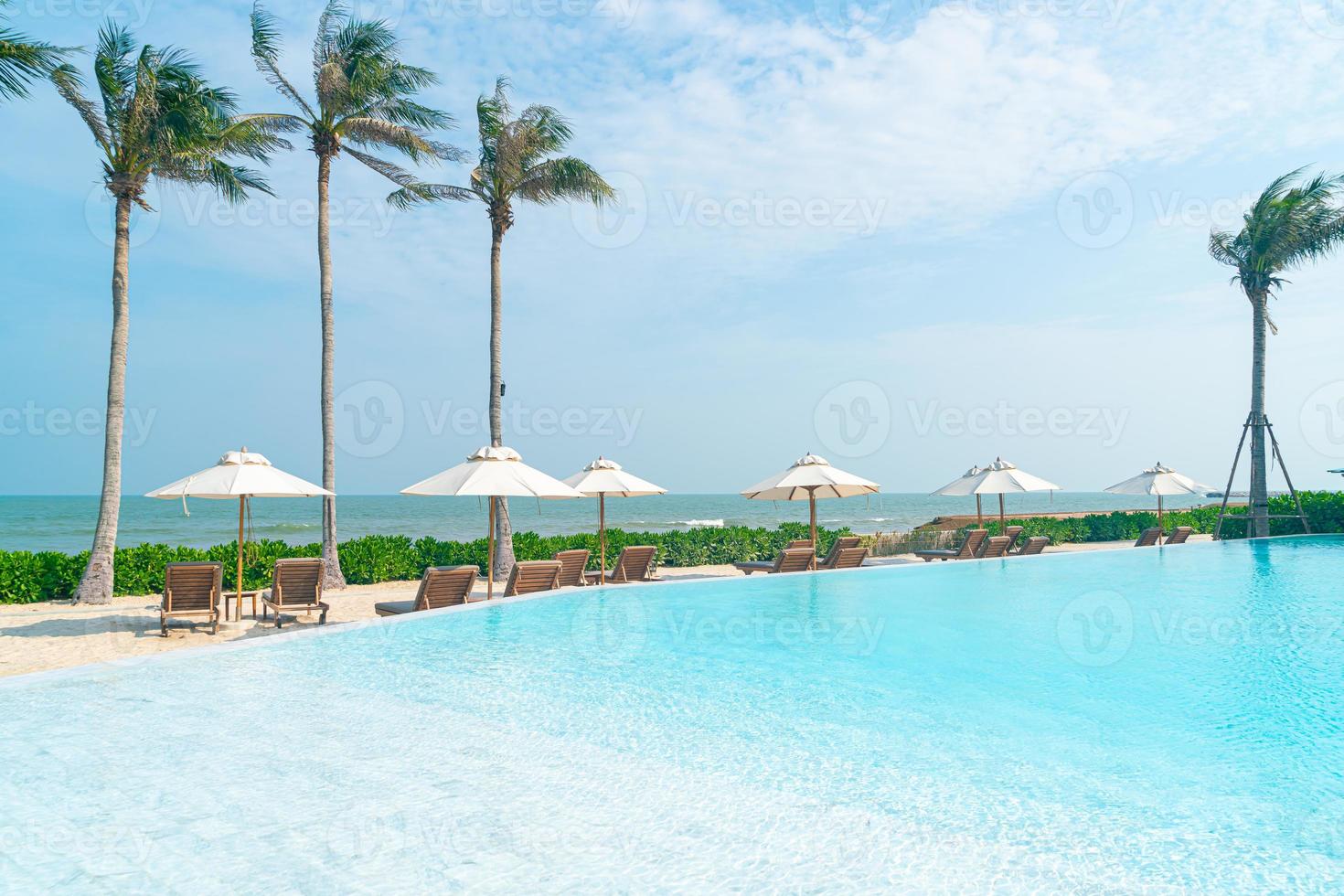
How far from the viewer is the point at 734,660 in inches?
317

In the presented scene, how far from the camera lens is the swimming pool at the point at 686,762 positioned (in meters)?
3.74

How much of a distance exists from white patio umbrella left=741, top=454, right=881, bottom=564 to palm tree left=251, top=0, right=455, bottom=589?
309 inches

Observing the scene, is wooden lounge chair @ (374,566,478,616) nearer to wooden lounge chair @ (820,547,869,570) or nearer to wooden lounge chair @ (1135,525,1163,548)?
wooden lounge chair @ (820,547,869,570)

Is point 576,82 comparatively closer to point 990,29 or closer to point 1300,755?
point 990,29

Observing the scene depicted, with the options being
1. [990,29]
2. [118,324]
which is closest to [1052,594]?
[990,29]

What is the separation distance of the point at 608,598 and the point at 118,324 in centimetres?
896

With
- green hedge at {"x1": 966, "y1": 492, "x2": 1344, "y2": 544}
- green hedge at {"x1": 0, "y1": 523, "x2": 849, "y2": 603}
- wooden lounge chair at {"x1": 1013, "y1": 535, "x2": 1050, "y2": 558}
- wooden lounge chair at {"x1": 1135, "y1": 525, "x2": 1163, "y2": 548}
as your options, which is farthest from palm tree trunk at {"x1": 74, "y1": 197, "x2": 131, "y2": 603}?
wooden lounge chair at {"x1": 1135, "y1": 525, "x2": 1163, "y2": 548}

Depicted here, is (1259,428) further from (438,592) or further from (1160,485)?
(438,592)

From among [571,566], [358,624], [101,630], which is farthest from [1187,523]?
[101,630]

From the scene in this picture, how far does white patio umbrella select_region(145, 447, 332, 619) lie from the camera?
9500 mm

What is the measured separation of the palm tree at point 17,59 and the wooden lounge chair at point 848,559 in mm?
14110

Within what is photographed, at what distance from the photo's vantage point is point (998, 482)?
17812mm

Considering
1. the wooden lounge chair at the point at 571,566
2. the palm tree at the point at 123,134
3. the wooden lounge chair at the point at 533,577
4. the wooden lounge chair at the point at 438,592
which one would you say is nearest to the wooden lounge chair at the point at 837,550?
the wooden lounge chair at the point at 571,566

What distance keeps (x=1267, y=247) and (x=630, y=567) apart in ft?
67.1
